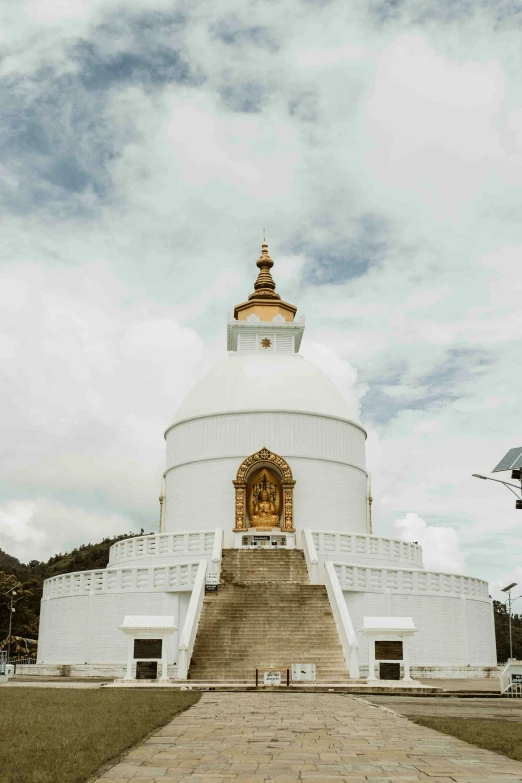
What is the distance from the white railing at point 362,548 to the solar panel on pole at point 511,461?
906cm

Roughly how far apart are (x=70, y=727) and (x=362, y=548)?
20242 millimetres

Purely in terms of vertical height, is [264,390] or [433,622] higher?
[264,390]

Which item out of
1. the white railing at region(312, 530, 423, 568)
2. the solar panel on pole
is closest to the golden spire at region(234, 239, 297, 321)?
the white railing at region(312, 530, 423, 568)

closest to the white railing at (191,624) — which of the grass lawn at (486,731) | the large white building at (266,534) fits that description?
the large white building at (266,534)

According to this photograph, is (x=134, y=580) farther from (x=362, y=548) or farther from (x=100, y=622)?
(x=362, y=548)

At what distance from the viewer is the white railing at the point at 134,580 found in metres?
25.8

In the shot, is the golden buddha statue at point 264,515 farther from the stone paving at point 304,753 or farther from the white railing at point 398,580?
the stone paving at point 304,753

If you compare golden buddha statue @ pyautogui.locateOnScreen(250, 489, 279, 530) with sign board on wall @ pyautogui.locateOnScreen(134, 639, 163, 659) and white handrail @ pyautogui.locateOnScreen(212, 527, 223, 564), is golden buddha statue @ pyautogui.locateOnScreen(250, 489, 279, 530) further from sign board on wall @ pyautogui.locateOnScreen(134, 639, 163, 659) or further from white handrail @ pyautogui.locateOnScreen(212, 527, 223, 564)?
sign board on wall @ pyautogui.locateOnScreen(134, 639, 163, 659)

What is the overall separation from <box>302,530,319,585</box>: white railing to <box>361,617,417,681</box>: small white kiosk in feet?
18.7

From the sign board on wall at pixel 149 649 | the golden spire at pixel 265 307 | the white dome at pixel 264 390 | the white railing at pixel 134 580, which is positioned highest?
the golden spire at pixel 265 307

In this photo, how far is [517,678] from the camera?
57.4ft

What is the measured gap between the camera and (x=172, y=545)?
2902cm

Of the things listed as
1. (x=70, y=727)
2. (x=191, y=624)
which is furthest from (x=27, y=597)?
(x=70, y=727)

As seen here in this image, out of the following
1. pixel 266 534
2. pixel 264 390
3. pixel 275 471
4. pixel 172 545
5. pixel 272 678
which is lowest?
pixel 272 678
